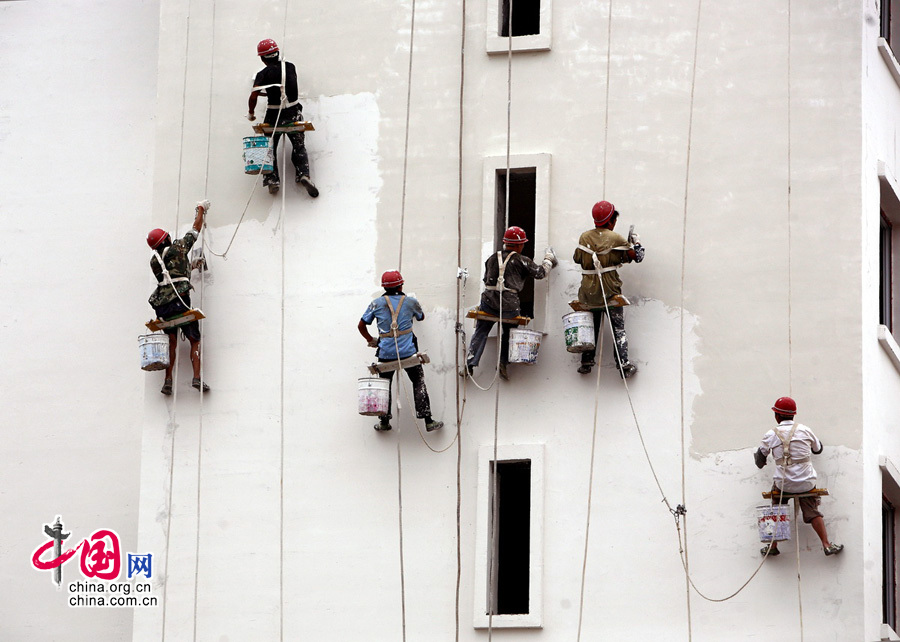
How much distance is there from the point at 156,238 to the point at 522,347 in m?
4.06

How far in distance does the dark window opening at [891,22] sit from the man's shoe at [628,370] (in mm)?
5477

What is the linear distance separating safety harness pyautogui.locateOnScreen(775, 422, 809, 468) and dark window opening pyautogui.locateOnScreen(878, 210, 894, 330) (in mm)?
3201

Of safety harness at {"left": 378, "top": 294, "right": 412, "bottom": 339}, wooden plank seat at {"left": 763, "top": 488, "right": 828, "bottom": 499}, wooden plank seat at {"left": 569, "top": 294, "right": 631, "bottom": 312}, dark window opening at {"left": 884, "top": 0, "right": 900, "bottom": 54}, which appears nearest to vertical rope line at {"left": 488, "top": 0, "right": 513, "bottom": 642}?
wooden plank seat at {"left": 569, "top": 294, "right": 631, "bottom": 312}

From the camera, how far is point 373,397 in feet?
64.7

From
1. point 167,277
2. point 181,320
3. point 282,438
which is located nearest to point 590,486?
point 282,438

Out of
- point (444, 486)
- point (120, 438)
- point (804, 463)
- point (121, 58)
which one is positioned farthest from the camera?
point (121, 58)

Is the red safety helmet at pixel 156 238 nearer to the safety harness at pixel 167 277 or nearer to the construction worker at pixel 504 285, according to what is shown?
the safety harness at pixel 167 277

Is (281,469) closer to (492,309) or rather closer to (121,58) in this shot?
(492,309)

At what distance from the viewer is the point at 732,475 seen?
1919 cm

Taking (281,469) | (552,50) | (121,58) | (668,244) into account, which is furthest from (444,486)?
(121,58)

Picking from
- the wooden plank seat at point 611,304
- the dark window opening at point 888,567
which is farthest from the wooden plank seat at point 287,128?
the dark window opening at point 888,567

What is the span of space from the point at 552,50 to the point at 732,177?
7.87 ft

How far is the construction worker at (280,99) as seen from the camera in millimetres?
20906

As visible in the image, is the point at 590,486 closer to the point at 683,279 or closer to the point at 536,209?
the point at 683,279
